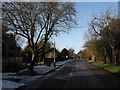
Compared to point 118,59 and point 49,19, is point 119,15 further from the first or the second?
point 49,19

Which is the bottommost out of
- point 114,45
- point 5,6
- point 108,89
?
point 108,89

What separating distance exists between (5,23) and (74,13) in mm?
7728

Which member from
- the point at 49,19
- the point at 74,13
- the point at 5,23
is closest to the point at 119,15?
the point at 74,13

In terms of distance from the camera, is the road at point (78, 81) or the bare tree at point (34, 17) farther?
the bare tree at point (34, 17)

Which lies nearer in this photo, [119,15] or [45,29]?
[45,29]

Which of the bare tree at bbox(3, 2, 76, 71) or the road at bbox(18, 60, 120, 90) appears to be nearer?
the road at bbox(18, 60, 120, 90)

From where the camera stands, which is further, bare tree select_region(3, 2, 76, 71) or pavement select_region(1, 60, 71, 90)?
bare tree select_region(3, 2, 76, 71)

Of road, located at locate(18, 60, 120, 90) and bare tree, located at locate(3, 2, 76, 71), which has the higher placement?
bare tree, located at locate(3, 2, 76, 71)

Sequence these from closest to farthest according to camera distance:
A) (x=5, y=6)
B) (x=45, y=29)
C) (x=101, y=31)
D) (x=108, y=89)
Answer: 1. (x=108, y=89)
2. (x=5, y=6)
3. (x=45, y=29)
4. (x=101, y=31)

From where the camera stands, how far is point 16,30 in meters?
22.9

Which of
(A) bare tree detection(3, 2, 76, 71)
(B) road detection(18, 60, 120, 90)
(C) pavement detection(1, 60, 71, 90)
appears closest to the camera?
(B) road detection(18, 60, 120, 90)

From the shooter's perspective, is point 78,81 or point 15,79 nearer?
point 78,81

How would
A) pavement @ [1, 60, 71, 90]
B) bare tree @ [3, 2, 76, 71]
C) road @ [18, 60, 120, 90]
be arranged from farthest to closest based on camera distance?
bare tree @ [3, 2, 76, 71]
pavement @ [1, 60, 71, 90]
road @ [18, 60, 120, 90]

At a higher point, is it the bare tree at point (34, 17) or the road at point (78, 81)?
the bare tree at point (34, 17)
